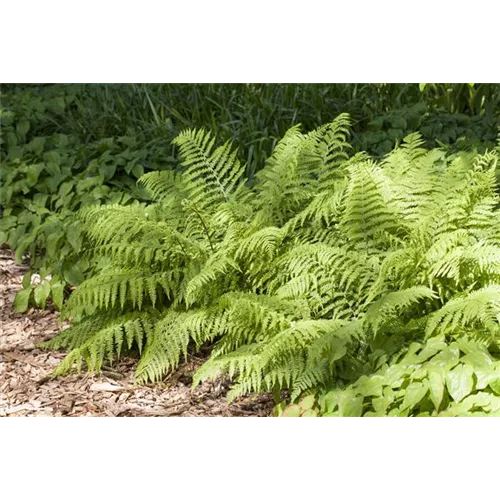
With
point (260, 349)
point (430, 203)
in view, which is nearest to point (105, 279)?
point (260, 349)

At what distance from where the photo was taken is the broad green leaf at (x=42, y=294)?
4316 millimetres

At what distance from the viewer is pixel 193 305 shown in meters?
3.90

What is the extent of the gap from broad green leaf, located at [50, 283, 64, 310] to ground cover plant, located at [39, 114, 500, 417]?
0.15 m

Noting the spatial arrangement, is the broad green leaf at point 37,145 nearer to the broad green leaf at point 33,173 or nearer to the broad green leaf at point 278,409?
the broad green leaf at point 33,173

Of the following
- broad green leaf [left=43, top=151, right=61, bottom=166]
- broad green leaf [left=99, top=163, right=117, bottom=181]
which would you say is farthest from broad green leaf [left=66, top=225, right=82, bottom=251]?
broad green leaf [left=43, top=151, right=61, bottom=166]

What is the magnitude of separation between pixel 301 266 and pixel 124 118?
3031 mm

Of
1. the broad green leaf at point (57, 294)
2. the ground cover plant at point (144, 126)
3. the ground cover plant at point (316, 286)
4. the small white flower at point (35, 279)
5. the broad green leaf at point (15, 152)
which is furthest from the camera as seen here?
the broad green leaf at point (15, 152)

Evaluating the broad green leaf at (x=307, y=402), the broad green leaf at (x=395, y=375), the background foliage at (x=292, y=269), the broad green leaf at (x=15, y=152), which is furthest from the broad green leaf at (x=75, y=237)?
the broad green leaf at (x=395, y=375)

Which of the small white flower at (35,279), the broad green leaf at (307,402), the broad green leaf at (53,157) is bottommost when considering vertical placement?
the broad green leaf at (307,402)

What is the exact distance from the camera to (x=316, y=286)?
3.56 meters

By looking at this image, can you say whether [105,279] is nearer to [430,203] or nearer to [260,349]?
[260,349]

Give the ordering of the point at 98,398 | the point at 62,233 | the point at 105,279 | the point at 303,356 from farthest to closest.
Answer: the point at 62,233
the point at 105,279
the point at 98,398
the point at 303,356

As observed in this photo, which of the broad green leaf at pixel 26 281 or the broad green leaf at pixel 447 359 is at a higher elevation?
the broad green leaf at pixel 447 359

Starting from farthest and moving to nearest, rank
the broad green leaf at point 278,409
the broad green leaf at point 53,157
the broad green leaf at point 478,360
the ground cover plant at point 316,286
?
the broad green leaf at point 53,157 < the broad green leaf at point 278,409 < the ground cover plant at point 316,286 < the broad green leaf at point 478,360
